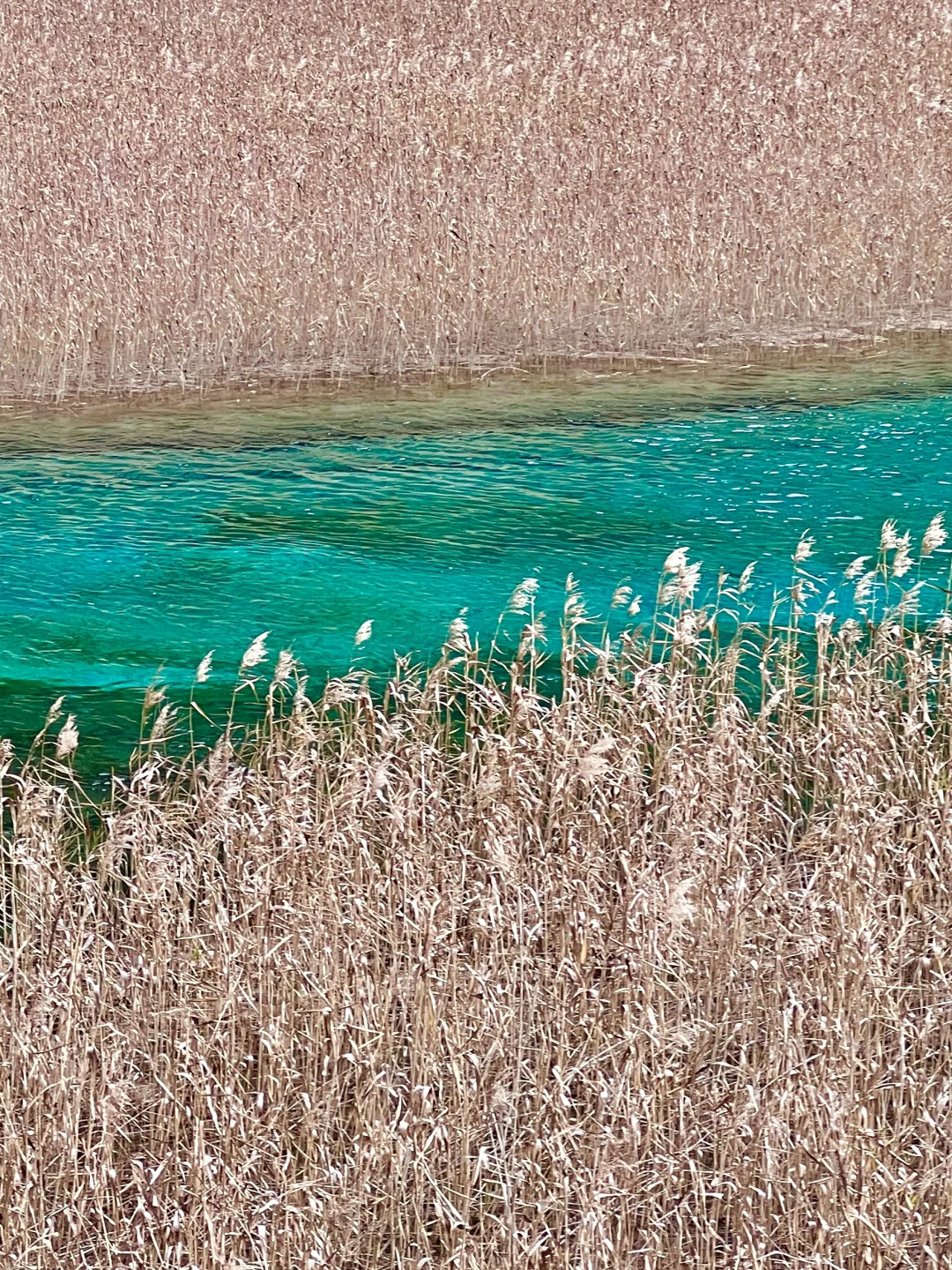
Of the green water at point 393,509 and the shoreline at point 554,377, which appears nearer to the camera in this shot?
the green water at point 393,509

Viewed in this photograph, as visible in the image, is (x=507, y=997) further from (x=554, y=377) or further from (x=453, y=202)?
(x=453, y=202)

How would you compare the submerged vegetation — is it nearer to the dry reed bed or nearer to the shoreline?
the shoreline

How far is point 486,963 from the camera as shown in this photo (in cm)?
348

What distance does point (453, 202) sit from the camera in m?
9.70

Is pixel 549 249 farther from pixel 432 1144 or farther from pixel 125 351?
A: pixel 432 1144

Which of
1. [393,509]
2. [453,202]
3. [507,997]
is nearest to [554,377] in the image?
[453,202]

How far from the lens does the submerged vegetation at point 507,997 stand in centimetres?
302

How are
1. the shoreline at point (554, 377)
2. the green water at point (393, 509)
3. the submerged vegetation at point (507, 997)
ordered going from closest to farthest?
the submerged vegetation at point (507, 997) → the green water at point (393, 509) → the shoreline at point (554, 377)

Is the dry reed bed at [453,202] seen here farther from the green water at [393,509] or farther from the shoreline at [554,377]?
the green water at [393,509]

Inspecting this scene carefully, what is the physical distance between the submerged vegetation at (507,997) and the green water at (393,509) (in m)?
1.39

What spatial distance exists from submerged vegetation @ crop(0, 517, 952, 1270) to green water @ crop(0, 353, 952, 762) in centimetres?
139

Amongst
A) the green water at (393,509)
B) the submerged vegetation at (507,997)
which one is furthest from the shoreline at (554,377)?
the submerged vegetation at (507,997)

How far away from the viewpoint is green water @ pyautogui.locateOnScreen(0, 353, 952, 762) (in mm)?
5984

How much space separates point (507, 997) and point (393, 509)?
12.5 ft
